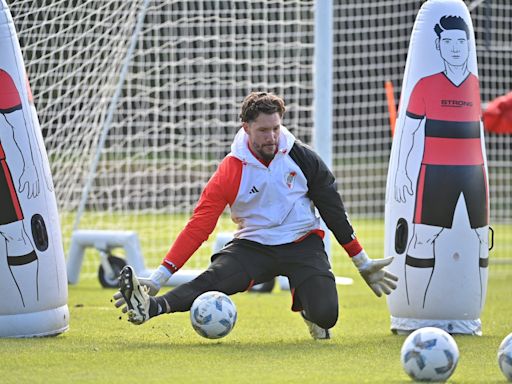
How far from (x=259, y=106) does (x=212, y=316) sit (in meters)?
1.11

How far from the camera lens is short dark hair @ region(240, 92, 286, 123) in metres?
5.71

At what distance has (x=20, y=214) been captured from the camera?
568 cm

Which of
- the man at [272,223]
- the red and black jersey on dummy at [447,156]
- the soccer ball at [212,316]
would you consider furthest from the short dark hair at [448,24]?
the soccer ball at [212,316]

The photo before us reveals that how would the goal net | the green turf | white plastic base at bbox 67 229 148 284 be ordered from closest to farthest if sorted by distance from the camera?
the green turf < the goal net < white plastic base at bbox 67 229 148 284

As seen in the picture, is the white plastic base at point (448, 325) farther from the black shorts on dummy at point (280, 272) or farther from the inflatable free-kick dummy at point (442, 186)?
the black shorts on dummy at point (280, 272)

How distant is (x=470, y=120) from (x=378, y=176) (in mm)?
14735

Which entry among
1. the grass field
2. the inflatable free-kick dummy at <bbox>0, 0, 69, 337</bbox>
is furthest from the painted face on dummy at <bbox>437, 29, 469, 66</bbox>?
the inflatable free-kick dummy at <bbox>0, 0, 69, 337</bbox>

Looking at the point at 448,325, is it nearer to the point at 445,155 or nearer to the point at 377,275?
the point at 377,275

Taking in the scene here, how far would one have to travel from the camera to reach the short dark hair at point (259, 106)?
5.71 m

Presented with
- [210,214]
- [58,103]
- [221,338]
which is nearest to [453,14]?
[210,214]

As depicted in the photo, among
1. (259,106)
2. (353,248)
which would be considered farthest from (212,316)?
(259,106)

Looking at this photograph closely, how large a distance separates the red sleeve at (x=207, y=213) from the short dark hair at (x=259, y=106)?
0.94 ft

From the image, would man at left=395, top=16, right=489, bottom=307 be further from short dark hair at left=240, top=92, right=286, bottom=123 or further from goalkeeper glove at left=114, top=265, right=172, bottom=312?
goalkeeper glove at left=114, top=265, right=172, bottom=312

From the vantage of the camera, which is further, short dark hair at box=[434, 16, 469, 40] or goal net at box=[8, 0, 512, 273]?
goal net at box=[8, 0, 512, 273]
